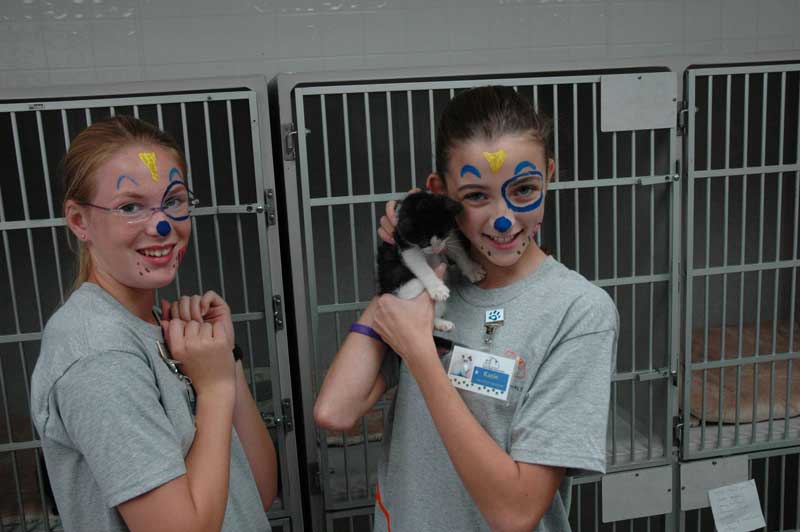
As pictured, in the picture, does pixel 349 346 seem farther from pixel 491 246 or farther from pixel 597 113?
pixel 597 113

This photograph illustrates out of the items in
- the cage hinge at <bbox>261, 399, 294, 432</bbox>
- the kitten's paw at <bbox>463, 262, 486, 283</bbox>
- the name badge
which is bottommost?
the cage hinge at <bbox>261, 399, 294, 432</bbox>

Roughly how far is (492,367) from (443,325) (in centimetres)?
12

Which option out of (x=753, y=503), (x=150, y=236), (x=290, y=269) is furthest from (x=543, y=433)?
(x=753, y=503)

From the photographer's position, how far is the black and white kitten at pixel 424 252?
0.99m

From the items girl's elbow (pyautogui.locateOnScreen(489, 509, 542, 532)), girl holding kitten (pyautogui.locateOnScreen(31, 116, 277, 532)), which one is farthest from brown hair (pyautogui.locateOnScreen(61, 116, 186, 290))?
girl's elbow (pyautogui.locateOnScreen(489, 509, 542, 532))

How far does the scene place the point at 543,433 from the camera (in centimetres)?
86

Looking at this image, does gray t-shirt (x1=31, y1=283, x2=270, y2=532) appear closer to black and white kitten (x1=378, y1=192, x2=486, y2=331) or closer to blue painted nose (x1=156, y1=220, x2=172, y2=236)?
blue painted nose (x1=156, y1=220, x2=172, y2=236)

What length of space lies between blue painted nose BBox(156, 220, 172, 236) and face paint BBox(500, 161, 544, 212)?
0.52 metres

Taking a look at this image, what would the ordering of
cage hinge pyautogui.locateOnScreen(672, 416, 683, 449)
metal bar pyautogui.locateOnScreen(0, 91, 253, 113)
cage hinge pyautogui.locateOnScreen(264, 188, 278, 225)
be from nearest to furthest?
metal bar pyautogui.locateOnScreen(0, 91, 253, 113)
cage hinge pyautogui.locateOnScreen(264, 188, 278, 225)
cage hinge pyautogui.locateOnScreen(672, 416, 683, 449)

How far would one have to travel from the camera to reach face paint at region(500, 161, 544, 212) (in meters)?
0.95

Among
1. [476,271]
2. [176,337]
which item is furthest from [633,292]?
[176,337]

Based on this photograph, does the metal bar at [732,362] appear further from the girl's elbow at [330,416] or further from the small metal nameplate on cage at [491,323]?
the girl's elbow at [330,416]

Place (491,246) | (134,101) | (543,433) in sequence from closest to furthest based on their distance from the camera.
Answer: (543,433) → (491,246) → (134,101)

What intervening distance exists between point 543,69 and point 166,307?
0.97 m
